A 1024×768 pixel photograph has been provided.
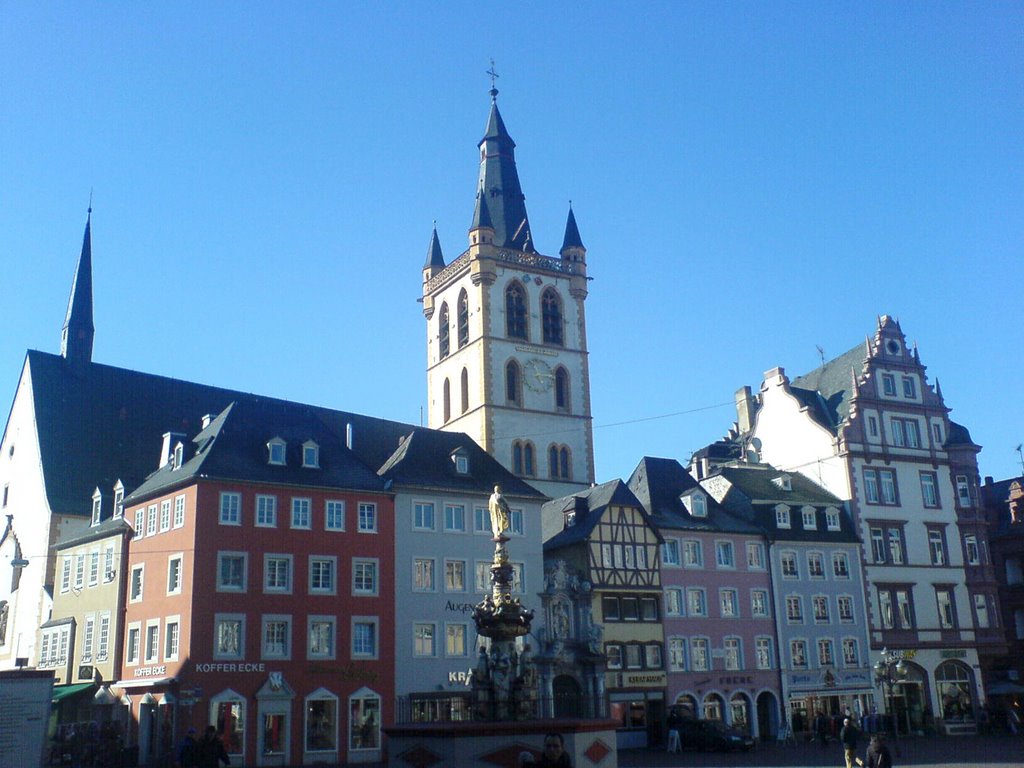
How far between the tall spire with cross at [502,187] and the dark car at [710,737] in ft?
130

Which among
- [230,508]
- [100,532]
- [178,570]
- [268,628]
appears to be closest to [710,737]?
[268,628]

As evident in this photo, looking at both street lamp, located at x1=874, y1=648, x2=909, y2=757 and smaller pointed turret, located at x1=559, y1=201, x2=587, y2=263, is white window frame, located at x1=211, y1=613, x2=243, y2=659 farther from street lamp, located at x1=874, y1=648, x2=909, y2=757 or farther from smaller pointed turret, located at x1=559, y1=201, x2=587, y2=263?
smaller pointed turret, located at x1=559, y1=201, x2=587, y2=263

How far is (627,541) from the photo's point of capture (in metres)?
53.3

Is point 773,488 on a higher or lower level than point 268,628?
higher

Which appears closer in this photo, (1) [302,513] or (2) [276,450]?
(1) [302,513]

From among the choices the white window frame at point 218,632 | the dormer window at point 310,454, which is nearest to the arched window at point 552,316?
the dormer window at point 310,454

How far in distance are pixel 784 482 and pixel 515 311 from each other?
22.6 m

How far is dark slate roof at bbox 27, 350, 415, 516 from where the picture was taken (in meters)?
55.4

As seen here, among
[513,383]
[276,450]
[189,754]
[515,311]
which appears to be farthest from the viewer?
[515,311]

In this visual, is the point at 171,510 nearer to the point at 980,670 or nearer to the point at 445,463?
the point at 445,463

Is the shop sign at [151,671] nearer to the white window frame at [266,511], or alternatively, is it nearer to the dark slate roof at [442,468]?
the white window frame at [266,511]

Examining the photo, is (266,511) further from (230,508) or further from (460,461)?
(460,461)

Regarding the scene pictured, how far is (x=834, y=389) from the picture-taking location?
213 feet

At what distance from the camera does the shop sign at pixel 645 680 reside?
5109 cm
